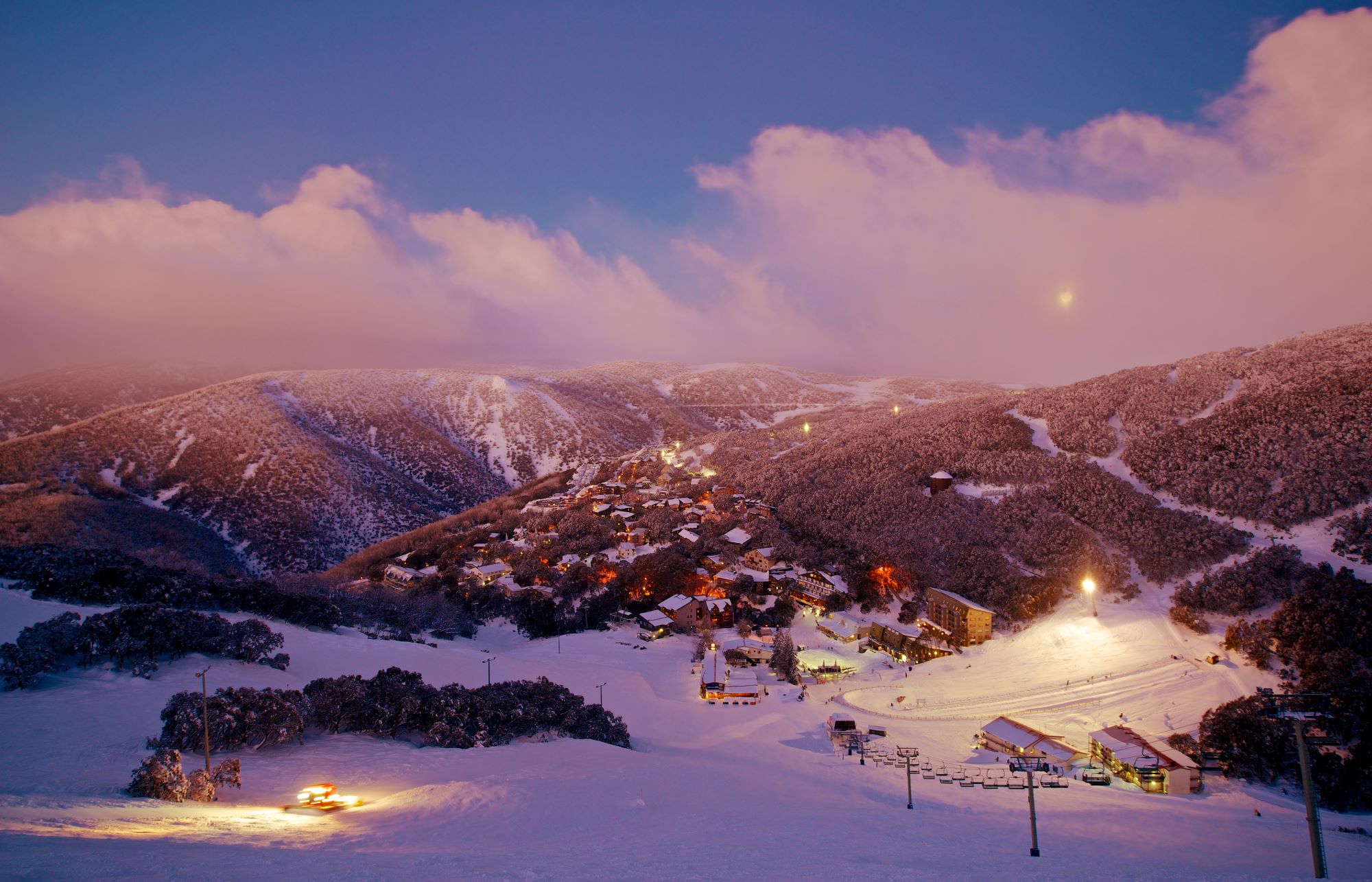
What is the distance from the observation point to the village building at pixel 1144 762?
1930 cm

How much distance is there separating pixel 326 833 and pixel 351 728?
28.1ft

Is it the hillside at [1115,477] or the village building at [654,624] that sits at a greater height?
the hillside at [1115,477]

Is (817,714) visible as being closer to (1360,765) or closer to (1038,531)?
(1360,765)

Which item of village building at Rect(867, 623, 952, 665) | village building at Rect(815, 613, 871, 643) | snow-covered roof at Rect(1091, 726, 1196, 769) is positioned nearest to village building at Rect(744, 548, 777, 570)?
village building at Rect(815, 613, 871, 643)

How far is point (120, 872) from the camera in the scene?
654 cm

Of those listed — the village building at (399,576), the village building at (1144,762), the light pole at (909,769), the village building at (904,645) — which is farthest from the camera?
the village building at (399,576)

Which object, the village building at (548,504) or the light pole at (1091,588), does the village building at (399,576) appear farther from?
the light pole at (1091,588)

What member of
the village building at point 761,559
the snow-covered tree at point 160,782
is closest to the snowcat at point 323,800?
the snow-covered tree at point 160,782

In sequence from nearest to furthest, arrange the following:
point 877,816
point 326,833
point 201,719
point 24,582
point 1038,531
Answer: point 326,833, point 201,719, point 877,816, point 24,582, point 1038,531

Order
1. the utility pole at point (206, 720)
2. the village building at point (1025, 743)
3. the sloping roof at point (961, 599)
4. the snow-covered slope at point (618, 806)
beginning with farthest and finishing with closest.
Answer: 1. the sloping roof at point (961, 599)
2. the village building at point (1025, 743)
3. the utility pole at point (206, 720)
4. the snow-covered slope at point (618, 806)

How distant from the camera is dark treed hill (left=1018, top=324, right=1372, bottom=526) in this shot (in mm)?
34156

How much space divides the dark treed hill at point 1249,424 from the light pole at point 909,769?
27819 millimetres

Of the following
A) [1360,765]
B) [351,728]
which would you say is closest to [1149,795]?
[1360,765]

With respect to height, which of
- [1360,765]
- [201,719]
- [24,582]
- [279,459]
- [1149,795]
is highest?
[279,459]
